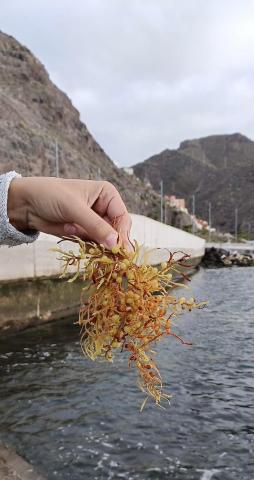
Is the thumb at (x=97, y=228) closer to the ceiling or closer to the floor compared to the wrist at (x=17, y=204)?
closer to the floor

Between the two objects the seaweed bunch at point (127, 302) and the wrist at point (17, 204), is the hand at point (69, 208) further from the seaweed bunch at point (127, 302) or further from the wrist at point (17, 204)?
the seaweed bunch at point (127, 302)

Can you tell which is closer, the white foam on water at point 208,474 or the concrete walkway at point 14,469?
the concrete walkway at point 14,469

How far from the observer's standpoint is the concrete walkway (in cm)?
447

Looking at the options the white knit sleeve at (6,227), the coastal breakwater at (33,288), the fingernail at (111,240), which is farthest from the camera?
the coastal breakwater at (33,288)

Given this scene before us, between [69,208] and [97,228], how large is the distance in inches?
8.9

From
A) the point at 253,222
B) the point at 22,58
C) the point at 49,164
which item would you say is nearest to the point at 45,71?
the point at 22,58

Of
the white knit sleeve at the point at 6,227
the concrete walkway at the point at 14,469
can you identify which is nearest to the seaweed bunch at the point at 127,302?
the white knit sleeve at the point at 6,227

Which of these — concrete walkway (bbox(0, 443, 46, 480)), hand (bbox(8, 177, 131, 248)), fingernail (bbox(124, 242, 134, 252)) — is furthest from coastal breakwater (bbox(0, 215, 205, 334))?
fingernail (bbox(124, 242, 134, 252))

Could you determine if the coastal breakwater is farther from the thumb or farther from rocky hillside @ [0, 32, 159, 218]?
rocky hillside @ [0, 32, 159, 218]

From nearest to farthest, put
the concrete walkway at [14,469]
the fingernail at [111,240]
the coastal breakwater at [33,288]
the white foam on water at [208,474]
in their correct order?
1. the fingernail at [111,240]
2. the concrete walkway at [14,469]
3. the white foam on water at [208,474]
4. the coastal breakwater at [33,288]

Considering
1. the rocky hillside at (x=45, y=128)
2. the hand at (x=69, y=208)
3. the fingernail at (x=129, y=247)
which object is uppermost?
the rocky hillside at (x=45, y=128)

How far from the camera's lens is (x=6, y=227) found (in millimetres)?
2900

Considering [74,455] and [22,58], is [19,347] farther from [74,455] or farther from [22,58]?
[22,58]

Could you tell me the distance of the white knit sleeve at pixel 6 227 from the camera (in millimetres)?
2840
